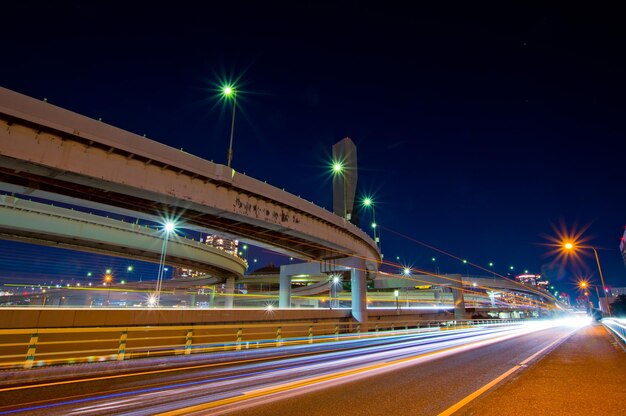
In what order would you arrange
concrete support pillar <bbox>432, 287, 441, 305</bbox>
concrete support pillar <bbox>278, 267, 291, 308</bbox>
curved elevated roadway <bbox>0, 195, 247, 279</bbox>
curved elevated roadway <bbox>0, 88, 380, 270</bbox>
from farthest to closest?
concrete support pillar <bbox>432, 287, 441, 305</bbox> → concrete support pillar <bbox>278, 267, 291, 308</bbox> → curved elevated roadway <bbox>0, 195, 247, 279</bbox> → curved elevated roadway <bbox>0, 88, 380, 270</bbox>

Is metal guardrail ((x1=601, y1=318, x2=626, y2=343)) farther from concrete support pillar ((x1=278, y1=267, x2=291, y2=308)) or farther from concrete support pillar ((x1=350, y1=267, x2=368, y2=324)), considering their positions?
concrete support pillar ((x1=278, y1=267, x2=291, y2=308))

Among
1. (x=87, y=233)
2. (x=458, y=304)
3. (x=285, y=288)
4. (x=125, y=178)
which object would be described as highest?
(x=87, y=233)

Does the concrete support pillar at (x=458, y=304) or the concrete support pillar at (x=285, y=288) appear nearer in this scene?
the concrete support pillar at (x=285, y=288)

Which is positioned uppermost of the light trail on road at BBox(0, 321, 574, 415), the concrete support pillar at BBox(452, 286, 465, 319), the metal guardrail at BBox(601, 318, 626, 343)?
the concrete support pillar at BBox(452, 286, 465, 319)

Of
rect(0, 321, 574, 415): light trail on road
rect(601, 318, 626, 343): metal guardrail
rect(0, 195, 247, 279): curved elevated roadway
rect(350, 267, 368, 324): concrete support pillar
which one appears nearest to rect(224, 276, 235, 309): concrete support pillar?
rect(0, 195, 247, 279): curved elevated roadway

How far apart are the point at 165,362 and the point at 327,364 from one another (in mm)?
5831

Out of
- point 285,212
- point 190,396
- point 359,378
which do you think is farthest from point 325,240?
point 190,396

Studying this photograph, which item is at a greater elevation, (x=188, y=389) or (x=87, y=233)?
(x=87, y=233)

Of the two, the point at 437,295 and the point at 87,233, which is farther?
the point at 437,295

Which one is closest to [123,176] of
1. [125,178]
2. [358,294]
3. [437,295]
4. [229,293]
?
[125,178]

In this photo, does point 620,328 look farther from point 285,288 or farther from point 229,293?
point 229,293

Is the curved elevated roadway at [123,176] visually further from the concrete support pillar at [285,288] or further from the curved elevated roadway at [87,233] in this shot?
the concrete support pillar at [285,288]

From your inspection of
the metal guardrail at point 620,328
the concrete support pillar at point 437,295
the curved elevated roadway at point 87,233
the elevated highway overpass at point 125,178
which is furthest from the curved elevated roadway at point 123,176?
the concrete support pillar at point 437,295

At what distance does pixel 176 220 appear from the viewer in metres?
22.4
